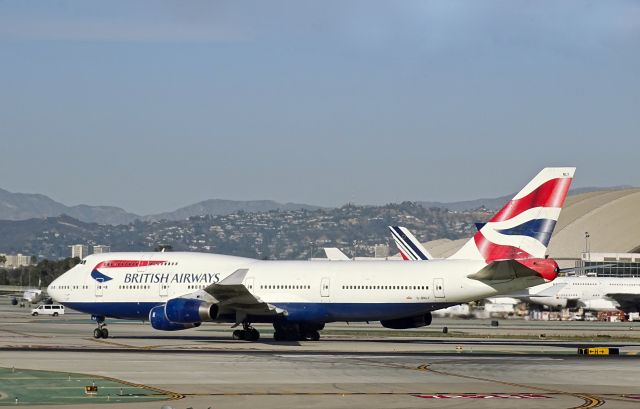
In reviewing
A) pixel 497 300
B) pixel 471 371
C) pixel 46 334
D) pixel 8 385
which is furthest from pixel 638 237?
pixel 8 385

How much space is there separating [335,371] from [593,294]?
76.8 meters

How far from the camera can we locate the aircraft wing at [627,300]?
110m

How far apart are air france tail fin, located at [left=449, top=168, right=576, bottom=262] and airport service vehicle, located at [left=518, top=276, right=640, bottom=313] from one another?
5645cm

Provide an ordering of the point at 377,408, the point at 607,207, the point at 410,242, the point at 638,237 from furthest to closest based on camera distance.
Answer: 1. the point at 607,207
2. the point at 638,237
3. the point at 410,242
4. the point at 377,408

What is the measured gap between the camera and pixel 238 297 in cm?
5612

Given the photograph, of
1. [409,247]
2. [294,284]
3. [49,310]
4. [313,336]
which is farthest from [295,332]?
[49,310]

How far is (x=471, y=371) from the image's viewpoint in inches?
1532

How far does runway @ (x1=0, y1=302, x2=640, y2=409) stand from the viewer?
2980cm

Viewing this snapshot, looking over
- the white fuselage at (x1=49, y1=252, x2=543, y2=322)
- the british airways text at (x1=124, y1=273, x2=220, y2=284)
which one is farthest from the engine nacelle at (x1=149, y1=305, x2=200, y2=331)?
the british airways text at (x1=124, y1=273, x2=220, y2=284)

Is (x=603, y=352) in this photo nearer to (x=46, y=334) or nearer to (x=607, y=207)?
(x=46, y=334)

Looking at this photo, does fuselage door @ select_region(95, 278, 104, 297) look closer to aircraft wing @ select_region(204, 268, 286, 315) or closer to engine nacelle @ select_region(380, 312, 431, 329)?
aircraft wing @ select_region(204, 268, 286, 315)

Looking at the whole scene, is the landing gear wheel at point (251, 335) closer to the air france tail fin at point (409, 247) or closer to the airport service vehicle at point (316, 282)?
the airport service vehicle at point (316, 282)

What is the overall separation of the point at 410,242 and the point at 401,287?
141 ft

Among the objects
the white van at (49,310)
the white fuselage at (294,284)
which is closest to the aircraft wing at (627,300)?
the white van at (49,310)
